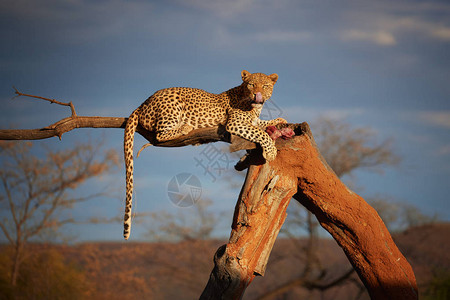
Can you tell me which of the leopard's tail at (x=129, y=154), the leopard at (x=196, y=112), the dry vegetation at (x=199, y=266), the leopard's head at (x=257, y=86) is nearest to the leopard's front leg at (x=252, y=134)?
the leopard at (x=196, y=112)

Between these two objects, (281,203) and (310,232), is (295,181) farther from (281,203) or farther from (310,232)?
(310,232)

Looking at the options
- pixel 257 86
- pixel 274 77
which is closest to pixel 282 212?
pixel 257 86

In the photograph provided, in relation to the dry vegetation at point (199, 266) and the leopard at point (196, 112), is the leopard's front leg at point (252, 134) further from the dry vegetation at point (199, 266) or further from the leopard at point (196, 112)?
the dry vegetation at point (199, 266)

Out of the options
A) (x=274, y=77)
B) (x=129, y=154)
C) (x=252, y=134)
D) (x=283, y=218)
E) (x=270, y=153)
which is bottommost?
(x=283, y=218)

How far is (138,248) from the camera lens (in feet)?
36.5

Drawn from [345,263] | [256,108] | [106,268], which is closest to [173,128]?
[256,108]

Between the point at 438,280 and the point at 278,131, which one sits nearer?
the point at 278,131

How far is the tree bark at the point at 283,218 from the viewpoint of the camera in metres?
4.98

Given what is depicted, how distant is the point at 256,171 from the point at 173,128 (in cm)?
111

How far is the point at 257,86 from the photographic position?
5.18m

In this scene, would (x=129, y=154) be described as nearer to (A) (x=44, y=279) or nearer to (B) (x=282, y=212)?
(B) (x=282, y=212)

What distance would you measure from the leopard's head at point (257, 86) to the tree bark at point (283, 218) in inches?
22.0

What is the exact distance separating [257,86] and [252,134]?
→ 633 millimetres

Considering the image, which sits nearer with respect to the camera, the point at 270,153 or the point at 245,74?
the point at 270,153
